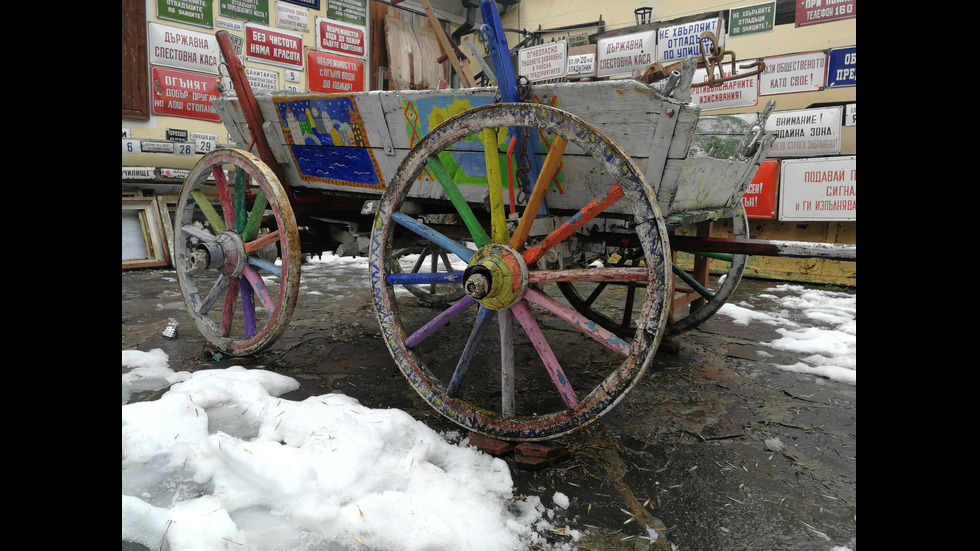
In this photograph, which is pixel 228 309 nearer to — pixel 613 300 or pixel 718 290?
pixel 718 290

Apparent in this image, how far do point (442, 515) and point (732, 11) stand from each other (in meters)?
7.00

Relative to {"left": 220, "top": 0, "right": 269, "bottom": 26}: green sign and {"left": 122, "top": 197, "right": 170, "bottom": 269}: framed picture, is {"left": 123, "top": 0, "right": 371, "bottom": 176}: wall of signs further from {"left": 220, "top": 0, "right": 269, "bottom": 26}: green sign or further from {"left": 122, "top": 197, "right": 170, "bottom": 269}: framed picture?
{"left": 122, "top": 197, "right": 170, "bottom": 269}: framed picture

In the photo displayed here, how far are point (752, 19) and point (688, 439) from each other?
5.98m

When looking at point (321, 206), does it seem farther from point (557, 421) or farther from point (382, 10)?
point (382, 10)

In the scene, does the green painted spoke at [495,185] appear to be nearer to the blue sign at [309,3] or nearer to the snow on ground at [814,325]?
the snow on ground at [814,325]

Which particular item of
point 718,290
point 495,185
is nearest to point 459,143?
point 495,185

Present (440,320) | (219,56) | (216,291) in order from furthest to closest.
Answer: (219,56) → (216,291) → (440,320)

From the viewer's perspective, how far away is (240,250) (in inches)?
132

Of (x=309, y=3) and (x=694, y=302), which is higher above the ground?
(x=309, y=3)

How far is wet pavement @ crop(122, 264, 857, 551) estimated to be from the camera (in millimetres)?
1900

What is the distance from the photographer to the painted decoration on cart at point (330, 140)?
307 cm

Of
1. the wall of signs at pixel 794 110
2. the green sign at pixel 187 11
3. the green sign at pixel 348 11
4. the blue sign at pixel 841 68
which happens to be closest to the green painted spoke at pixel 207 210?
the wall of signs at pixel 794 110

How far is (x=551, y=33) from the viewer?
27.2 feet

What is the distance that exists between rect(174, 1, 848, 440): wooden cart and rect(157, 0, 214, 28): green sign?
4520mm
